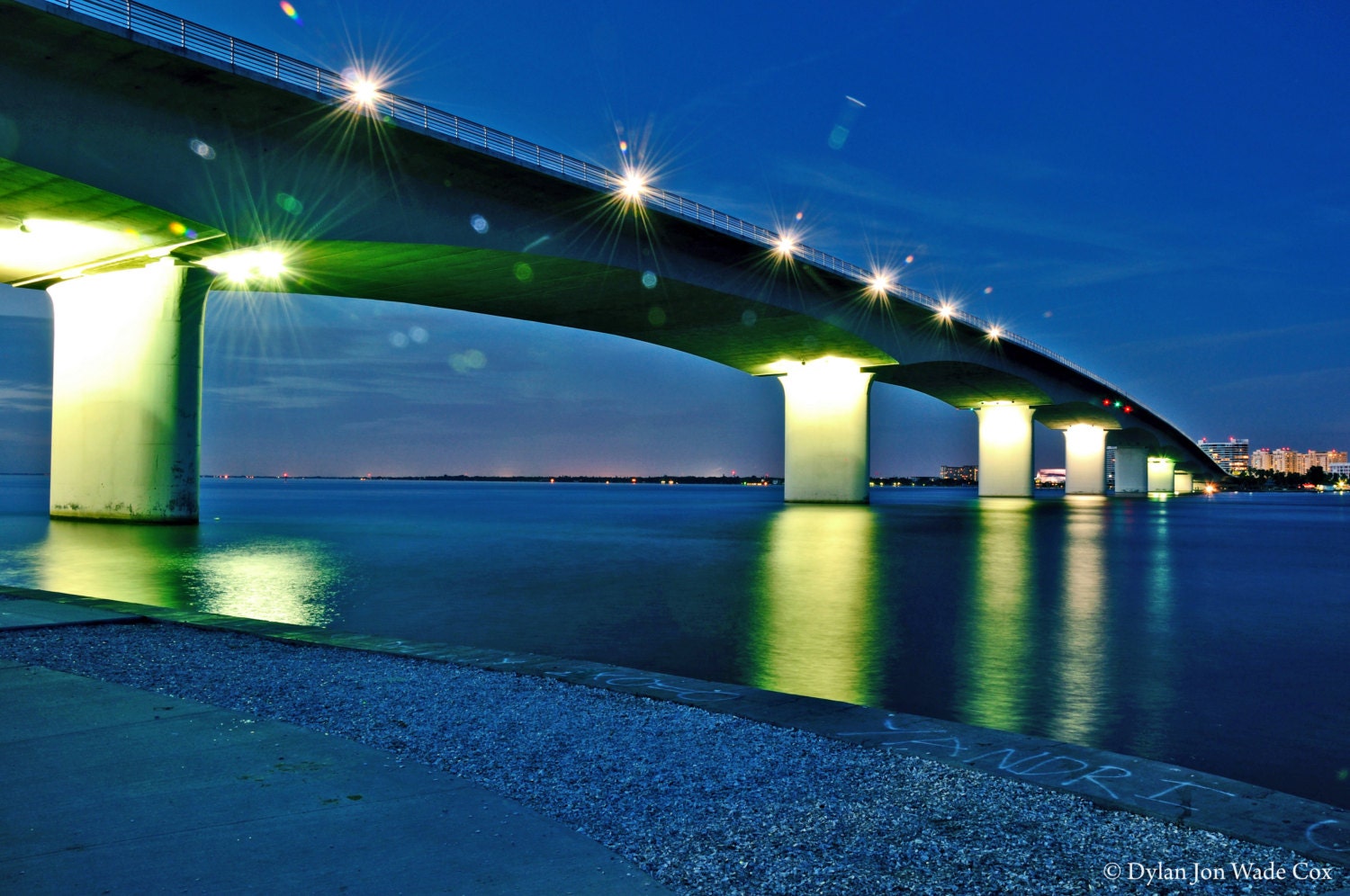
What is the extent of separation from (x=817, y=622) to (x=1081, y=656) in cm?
350

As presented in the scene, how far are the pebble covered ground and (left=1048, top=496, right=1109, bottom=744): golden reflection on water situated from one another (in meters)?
2.45

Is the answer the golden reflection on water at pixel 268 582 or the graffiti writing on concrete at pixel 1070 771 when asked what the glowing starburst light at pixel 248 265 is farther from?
the graffiti writing on concrete at pixel 1070 771

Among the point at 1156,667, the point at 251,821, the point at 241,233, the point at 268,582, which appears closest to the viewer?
the point at 251,821

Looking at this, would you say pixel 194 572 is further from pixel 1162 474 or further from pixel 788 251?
pixel 1162 474

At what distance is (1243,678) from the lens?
9.48 meters

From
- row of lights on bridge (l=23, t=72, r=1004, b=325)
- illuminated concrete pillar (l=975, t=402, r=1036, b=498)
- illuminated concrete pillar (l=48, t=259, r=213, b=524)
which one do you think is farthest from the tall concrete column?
illuminated concrete pillar (l=48, t=259, r=213, b=524)

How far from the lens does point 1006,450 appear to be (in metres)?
88.1

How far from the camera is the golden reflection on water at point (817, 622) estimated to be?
29.9 ft

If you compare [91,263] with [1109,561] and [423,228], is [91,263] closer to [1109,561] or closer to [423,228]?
[423,228]

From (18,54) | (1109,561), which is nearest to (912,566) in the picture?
(1109,561)

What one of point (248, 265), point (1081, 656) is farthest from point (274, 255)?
point (1081, 656)

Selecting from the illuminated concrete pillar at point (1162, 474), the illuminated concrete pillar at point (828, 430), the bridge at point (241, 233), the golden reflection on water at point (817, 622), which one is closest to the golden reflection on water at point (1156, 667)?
the golden reflection on water at point (817, 622)

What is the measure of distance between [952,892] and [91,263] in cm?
3595

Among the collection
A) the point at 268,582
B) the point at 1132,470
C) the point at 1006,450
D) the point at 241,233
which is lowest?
the point at 268,582
